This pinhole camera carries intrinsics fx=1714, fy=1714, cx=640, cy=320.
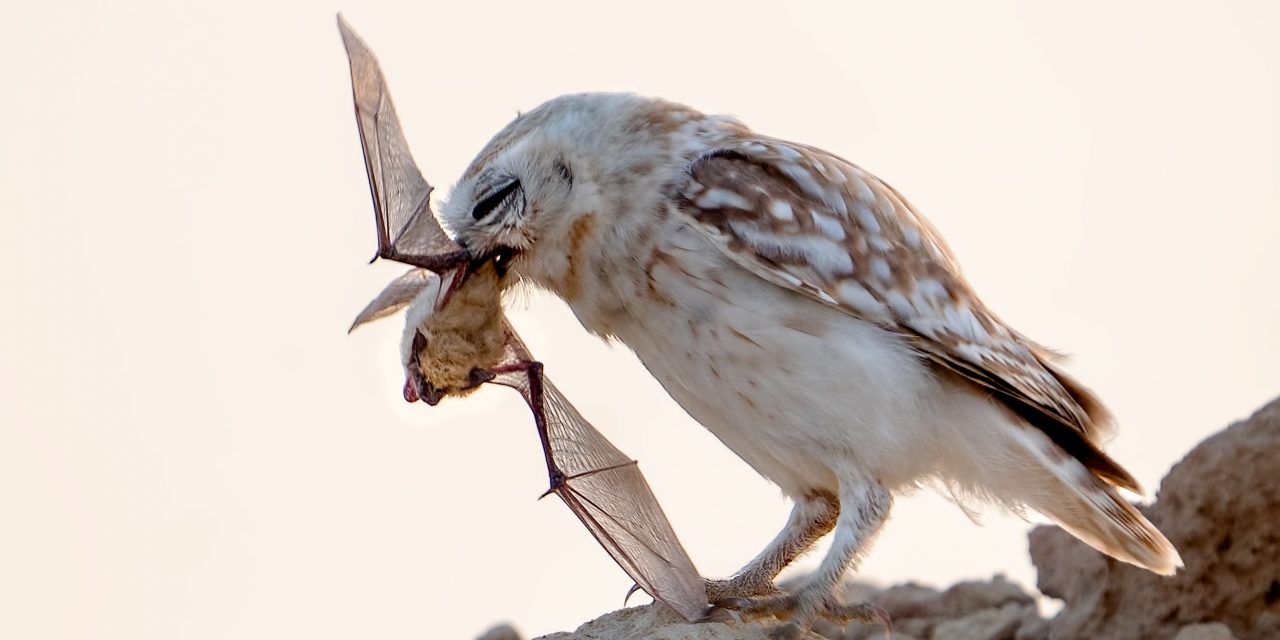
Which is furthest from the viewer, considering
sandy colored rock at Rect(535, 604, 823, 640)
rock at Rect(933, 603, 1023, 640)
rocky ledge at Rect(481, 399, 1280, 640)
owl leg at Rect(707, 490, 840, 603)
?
rock at Rect(933, 603, 1023, 640)

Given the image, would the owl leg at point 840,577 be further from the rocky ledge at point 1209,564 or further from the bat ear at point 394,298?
the bat ear at point 394,298

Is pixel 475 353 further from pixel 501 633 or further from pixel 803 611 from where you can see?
pixel 501 633

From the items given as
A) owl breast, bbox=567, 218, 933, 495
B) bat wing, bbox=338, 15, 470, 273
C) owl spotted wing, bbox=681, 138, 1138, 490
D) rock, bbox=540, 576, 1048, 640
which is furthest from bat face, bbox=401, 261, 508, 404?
rock, bbox=540, 576, 1048, 640

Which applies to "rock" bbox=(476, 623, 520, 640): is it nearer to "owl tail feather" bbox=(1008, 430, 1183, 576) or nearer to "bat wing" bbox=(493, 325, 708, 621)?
"bat wing" bbox=(493, 325, 708, 621)

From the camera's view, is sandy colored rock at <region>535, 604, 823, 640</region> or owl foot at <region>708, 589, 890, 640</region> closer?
sandy colored rock at <region>535, 604, 823, 640</region>

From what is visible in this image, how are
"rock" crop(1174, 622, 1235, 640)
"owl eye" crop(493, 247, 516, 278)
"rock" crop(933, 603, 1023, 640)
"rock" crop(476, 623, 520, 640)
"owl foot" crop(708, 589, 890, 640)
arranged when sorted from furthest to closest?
"rock" crop(476, 623, 520, 640)
"rock" crop(933, 603, 1023, 640)
"rock" crop(1174, 622, 1235, 640)
"owl eye" crop(493, 247, 516, 278)
"owl foot" crop(708, 589, 890, 640)

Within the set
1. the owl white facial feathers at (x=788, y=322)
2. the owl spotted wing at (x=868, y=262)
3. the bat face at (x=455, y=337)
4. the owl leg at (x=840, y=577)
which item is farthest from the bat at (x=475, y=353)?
the owl spotted wing at (x=868, y=262)

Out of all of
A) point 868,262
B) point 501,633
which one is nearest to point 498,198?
point 868,262
